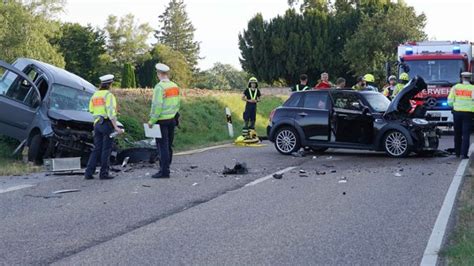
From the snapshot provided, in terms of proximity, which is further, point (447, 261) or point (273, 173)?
point (273, 173)

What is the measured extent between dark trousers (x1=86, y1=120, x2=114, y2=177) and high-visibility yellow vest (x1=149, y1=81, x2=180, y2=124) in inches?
32.1

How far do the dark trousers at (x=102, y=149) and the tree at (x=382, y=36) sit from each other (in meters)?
41.7

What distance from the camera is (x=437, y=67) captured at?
2212 cm

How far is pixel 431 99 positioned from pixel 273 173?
437 inches

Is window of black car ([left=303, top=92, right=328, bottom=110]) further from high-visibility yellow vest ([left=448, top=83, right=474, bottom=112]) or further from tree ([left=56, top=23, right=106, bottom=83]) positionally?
tree ([left=56, top=23, right=106, bottom=83])

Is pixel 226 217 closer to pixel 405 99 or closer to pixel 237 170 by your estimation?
pixel 237 170

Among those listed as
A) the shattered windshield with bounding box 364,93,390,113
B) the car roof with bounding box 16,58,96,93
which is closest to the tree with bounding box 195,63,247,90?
the car roof with bounding box 16,58,96,93

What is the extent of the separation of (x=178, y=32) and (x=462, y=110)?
103m

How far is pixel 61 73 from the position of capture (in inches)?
613

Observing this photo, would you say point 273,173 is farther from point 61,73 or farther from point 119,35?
point 119,35

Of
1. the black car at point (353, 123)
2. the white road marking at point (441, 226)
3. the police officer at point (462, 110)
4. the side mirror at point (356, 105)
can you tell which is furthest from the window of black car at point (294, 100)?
the white road marking at point (441, 226)

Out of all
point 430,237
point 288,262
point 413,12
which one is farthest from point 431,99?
point 413,12

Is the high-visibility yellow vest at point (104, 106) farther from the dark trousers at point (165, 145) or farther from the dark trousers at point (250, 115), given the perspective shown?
the dark trousers at point (250, 115)

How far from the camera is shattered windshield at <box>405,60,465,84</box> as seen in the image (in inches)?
866
